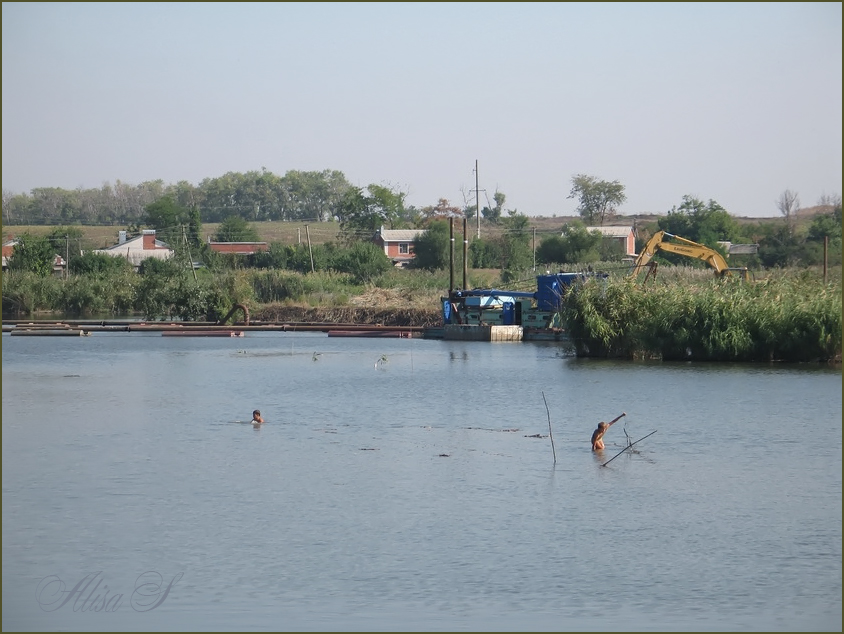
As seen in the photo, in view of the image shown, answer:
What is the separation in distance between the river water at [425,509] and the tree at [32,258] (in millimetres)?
44815

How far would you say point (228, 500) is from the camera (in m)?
15.6

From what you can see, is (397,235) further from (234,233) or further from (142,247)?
(142,247)

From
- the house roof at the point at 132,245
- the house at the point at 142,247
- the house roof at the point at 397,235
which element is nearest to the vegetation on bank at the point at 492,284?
the house at the point at 142,247

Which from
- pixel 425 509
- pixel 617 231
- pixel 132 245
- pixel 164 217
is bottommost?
pixel 425 509

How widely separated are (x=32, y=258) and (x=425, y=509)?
62222mm

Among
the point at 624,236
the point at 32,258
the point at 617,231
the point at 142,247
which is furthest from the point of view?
the point at 617,231

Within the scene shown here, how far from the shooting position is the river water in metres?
11.0

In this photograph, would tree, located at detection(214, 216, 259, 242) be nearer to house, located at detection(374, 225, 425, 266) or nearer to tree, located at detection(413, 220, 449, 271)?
house, located at detection(374, 225, 425, 266)

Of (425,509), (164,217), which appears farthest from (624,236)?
(425,509)

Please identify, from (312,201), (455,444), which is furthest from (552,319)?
(312,201)

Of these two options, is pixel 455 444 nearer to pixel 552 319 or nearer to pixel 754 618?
pixel 754 618

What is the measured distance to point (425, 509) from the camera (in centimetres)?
1499

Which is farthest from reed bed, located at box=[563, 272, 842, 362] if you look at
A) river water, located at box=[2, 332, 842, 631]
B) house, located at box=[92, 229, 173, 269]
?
house, located at box=[92, 229, 173, 269]

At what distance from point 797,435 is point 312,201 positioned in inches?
5381
